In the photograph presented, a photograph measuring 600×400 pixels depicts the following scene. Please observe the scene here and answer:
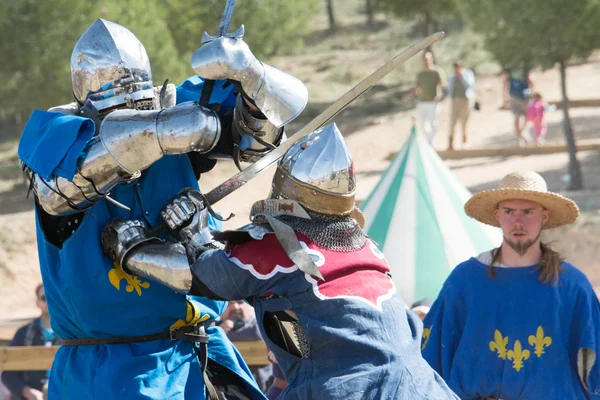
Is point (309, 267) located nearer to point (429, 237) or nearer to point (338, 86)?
point (429, 237)

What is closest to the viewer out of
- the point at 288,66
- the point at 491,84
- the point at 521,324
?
the point at 521,324

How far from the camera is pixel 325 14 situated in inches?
1444

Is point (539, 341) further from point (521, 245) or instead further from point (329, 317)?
point (329, 317)

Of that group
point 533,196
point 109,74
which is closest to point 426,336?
point 533,196

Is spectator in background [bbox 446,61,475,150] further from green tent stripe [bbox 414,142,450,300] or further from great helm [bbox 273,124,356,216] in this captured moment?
great helm [bbox 273,124,356,216]

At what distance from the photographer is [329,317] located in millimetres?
3119

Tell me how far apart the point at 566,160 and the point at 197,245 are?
13.3m

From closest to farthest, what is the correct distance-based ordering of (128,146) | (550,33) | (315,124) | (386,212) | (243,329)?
(128,146)
(315,124)
(243,329)
(386,212)
(550,33)

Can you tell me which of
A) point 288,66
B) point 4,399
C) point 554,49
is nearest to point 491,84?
point 288,66

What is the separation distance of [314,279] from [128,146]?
748 mm

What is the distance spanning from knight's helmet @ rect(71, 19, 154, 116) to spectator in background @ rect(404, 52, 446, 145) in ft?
39.6

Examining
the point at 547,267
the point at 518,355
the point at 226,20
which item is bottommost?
the point at 518,355

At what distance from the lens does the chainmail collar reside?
3189 mm

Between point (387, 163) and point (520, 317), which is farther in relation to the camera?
point (387, 163)
